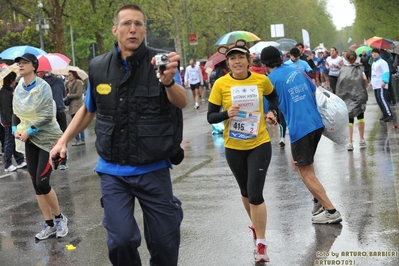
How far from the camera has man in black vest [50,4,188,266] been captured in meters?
4.67

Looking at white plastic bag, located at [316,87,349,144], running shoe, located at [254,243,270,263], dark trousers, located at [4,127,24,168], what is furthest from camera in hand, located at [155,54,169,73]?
dark trousers, located at [4,127,24,168]

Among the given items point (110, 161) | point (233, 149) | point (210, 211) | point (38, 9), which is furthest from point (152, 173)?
point (38, 9)

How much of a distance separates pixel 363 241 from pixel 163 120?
110 inches

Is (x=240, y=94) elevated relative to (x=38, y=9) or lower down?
lower down

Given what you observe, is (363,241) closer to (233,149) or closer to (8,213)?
(233,149)

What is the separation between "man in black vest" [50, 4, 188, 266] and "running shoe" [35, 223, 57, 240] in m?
3.10

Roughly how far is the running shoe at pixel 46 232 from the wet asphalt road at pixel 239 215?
9cm

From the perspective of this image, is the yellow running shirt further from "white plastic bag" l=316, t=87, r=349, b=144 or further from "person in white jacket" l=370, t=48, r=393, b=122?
"person in white jacket" l=370, t=48, r=393, b=122

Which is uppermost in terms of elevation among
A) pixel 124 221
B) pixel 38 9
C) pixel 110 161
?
pixel 38 9

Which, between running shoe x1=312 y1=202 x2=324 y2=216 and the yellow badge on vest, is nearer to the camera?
the yellow badge on vest

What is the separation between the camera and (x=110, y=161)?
15.7 feet

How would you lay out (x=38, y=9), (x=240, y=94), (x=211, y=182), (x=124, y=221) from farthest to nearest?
(x=38, y=9), (x=211, y=182), (x=240, y=94), (x=124, y=221)

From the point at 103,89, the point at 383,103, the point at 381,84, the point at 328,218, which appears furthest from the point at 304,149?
the point at 381,84

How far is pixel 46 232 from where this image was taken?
7.71 metres
